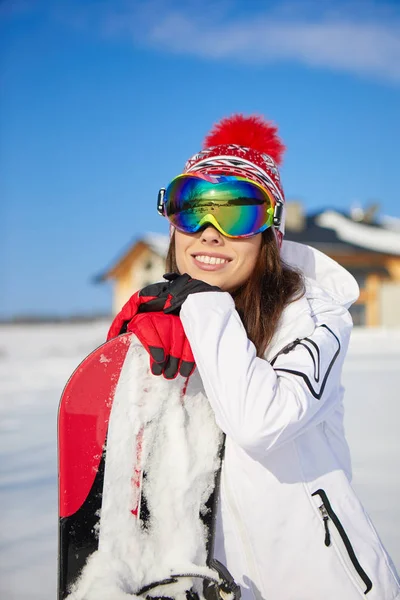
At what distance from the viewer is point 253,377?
138cm

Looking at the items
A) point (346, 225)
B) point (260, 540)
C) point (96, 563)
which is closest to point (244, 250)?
point (260, 540)

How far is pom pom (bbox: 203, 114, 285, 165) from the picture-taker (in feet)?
6.87

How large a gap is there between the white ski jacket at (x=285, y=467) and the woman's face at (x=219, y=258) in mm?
252

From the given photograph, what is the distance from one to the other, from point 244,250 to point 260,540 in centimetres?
85

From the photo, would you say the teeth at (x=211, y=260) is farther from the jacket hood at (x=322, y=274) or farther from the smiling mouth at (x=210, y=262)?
the jacket hood at (x=322, y=274)

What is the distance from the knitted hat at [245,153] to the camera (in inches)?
74.5

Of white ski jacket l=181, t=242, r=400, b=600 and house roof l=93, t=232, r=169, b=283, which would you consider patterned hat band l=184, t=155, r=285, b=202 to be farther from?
house roof l=93, t=232, r=169, b=283

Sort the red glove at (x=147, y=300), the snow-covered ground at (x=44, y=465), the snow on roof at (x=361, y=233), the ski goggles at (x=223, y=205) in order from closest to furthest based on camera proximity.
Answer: the red glove at (x=147, y=300) < the ski goggles at (x=223, y=205) < the snow-covered ground at (x=44, y=465) < the snow on roof at (x=361, y=233)

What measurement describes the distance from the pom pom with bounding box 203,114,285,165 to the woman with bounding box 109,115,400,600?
221mm

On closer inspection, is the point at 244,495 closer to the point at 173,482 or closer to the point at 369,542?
the point at 173,482

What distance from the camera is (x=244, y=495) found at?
156cm

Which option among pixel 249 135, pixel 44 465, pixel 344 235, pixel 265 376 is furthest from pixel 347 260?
pixel 265 376

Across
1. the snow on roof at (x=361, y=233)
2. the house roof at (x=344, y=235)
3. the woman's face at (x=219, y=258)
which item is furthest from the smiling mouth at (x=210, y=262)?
the snow on roof at (x=361, y=233)

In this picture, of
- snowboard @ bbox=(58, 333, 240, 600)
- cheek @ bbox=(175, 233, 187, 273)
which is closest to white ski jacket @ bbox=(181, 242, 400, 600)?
snowboard @ bbox=(58, 333, 240, 600)
